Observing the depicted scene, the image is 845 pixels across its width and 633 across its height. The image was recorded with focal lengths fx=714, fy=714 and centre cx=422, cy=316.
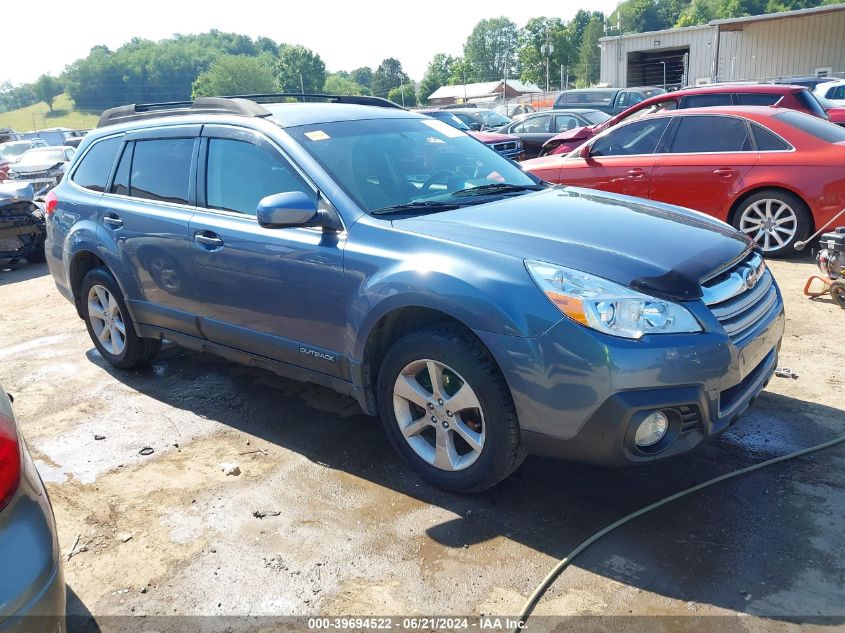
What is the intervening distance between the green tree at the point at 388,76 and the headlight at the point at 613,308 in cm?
12484

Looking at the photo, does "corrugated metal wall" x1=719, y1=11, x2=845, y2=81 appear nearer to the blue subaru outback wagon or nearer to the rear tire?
the rear tire

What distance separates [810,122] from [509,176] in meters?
4.78

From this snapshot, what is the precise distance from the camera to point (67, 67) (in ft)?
435

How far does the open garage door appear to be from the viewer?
40.9 m

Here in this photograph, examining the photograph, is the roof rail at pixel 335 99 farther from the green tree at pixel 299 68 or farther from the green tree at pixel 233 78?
the green tree at pixel 299 68

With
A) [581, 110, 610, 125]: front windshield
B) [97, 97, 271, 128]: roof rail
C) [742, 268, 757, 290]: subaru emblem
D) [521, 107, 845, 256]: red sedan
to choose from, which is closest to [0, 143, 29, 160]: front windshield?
[581, 110, 610, 125]: front windshield

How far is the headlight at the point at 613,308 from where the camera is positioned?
2.83 meters

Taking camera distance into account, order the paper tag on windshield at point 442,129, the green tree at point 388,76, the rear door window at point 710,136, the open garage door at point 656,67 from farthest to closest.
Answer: the green tree at point 388,76 < the open garage door at point 656,67 < the rear door window at point 710,136 < the paper tag on windshield at point 442,129

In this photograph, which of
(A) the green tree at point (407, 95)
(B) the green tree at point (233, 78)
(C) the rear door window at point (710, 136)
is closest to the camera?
(C) the rear door window at point (710, 136)

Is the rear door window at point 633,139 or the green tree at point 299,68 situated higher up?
the green tree at point 299,68

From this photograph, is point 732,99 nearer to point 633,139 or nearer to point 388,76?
point 633,139

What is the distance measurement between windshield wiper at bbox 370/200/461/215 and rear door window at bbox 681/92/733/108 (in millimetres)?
8183

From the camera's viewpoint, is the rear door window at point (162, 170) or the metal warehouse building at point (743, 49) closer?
the rear door window at point (162, 170)

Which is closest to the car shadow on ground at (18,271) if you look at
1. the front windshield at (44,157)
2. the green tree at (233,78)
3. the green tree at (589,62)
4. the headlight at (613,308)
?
the headlight at (613,308)
